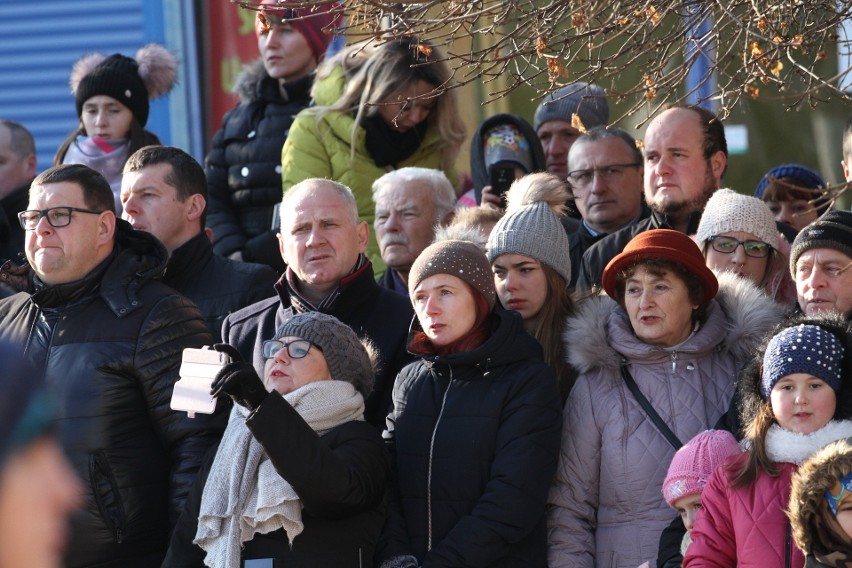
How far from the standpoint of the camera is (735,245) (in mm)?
5527

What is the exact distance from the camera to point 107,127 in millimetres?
7559

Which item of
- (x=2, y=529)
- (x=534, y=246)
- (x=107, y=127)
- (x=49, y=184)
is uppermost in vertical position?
(x=107, y=127)

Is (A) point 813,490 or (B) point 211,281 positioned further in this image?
(B) point 211,281

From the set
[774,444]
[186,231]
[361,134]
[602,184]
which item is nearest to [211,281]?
[186,231]

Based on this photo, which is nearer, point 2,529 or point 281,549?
point 2,529

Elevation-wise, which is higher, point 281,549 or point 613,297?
point 613,297

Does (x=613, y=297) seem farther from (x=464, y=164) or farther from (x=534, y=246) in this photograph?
(x=464, y=164)

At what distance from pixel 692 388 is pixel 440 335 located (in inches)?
36.1

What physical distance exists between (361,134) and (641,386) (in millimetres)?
2692

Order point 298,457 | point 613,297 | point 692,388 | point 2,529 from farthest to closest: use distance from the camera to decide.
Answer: point 613,297
point 692,388
point 298,457
point 2,529

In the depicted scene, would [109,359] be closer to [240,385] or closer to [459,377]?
[240,385]

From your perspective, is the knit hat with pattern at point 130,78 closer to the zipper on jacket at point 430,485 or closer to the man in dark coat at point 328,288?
the man in dark coat at point 328,288

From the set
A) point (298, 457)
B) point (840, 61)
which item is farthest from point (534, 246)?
point (840, 61)

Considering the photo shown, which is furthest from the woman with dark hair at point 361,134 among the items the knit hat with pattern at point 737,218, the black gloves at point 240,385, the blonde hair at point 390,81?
the black gloves at point 240,385
